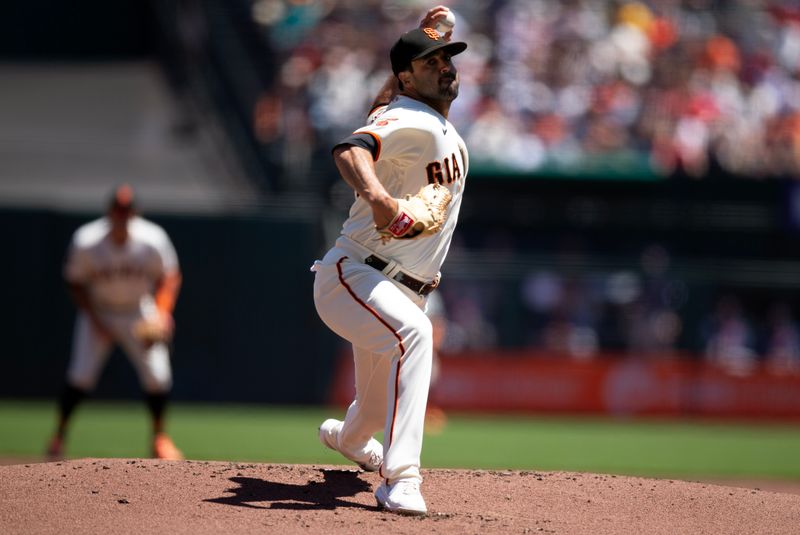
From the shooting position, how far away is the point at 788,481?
9.28 m

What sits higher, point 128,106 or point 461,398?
point 128,106

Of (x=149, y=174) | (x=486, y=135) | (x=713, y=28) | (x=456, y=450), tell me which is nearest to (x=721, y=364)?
(x=486, y=135)

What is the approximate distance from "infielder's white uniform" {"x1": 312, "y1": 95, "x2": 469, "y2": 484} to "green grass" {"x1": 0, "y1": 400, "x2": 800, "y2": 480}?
3866 millimetres

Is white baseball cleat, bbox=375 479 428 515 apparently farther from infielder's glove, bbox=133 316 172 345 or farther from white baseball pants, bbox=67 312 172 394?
Result: white baseball pants, bbox=67 312 172 394

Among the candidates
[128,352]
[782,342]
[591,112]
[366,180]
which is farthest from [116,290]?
[591,112]

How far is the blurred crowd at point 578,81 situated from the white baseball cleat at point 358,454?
9.92m

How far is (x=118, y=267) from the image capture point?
9227 millimetres

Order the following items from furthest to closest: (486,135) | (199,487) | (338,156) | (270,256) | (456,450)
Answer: (486,135) < (270,256) < (456,450) < (199,487) < (338,156)

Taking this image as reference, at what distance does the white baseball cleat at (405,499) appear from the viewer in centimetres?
510

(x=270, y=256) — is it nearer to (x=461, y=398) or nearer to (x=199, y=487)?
(x=461, y=398)

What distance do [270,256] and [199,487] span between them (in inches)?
362

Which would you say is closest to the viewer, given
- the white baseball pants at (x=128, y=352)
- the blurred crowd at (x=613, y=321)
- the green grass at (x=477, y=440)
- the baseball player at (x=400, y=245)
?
the baseball player at (x=400, y=245)

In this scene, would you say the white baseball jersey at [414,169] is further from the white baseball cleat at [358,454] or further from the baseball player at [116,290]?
the baseball player at [116,290]

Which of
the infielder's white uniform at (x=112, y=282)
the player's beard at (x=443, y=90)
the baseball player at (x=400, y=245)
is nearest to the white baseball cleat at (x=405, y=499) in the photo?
the baseball player at (x=400, y=245)
